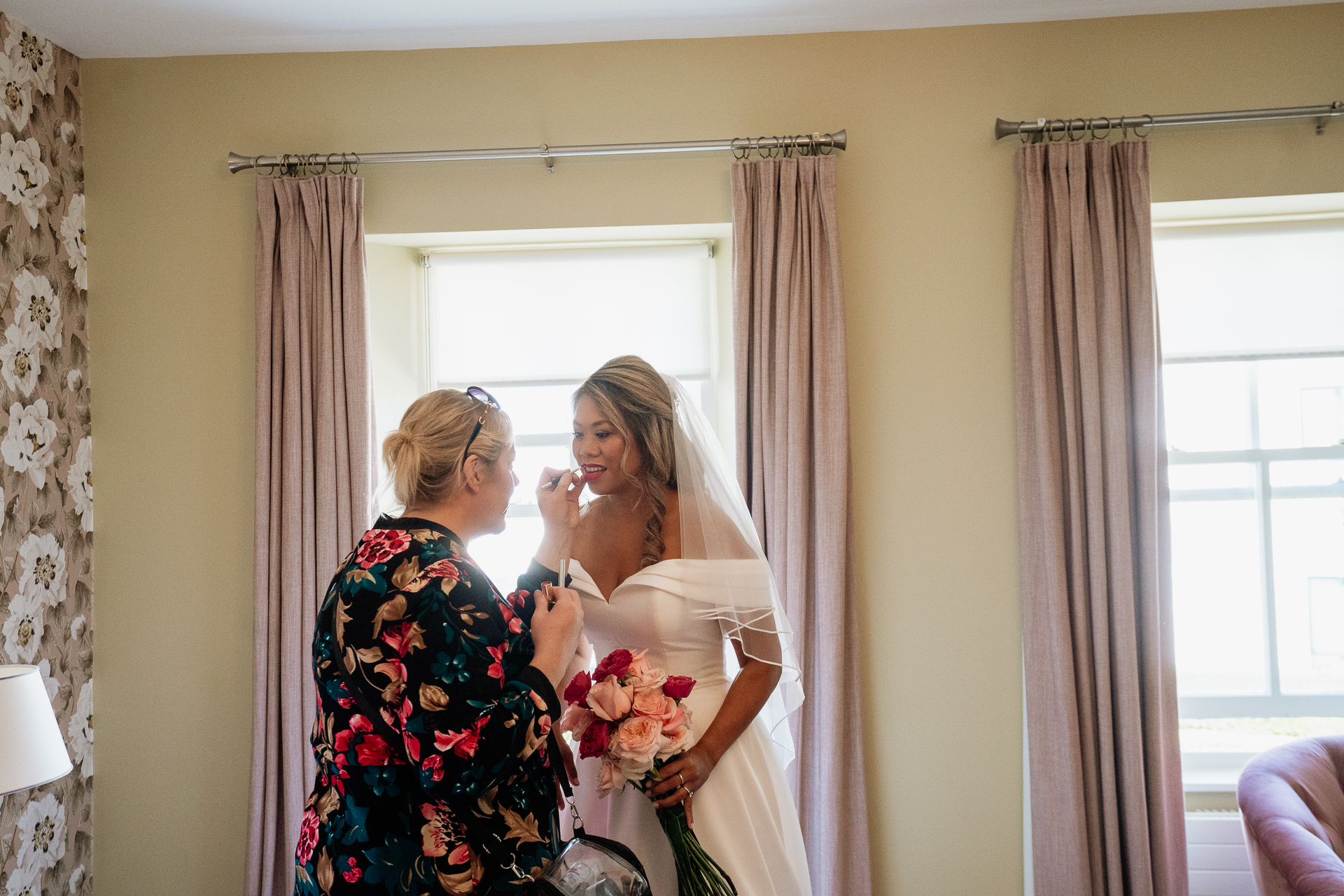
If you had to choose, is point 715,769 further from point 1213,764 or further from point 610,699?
point 1213,764

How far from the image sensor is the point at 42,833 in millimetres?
2621

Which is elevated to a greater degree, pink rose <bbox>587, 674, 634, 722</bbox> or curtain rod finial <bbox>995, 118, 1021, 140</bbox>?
curtain rod finial <bbox>995, 118, 1021, 140</bbox>

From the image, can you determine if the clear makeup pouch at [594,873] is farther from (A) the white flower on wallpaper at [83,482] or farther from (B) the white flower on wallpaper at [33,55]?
(B) the white flower on wallpaper at [33,55]

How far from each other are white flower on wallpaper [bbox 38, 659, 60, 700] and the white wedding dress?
184 cm

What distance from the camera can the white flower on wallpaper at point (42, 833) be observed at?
255 cm

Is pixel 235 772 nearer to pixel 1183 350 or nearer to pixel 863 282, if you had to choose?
pixel 863 282

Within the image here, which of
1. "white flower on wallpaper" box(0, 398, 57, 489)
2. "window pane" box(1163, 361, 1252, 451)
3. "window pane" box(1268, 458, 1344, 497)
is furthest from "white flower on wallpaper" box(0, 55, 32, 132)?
"window pane" box(1268, 458, 1344, 497)

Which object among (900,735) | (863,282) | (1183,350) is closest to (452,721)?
(900,735)

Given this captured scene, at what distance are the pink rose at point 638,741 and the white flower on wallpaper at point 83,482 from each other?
2.24 m

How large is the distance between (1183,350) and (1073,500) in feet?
2.86

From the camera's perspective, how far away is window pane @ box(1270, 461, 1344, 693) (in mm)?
3020

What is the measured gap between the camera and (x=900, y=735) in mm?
2762

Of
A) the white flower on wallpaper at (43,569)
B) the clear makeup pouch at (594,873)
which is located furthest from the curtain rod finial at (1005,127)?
the white flower on wallpaper at (43,569)

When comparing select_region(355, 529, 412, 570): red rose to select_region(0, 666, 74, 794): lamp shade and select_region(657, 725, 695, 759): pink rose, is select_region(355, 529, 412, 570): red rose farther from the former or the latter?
select_region(0, 666, 74, 794): lamp shade
